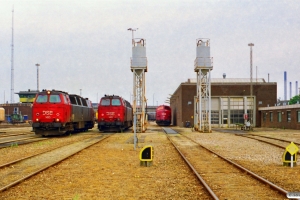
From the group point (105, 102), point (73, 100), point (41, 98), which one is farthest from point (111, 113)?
point (41, 98)

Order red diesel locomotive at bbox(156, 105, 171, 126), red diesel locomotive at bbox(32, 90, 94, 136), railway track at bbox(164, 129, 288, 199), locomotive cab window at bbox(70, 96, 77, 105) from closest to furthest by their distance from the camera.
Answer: railway track at bbox(164, 129, 288, 199) < red diesel locomotive at bbox(32, 90, 94, 136) < locomotive cab window at bbox(70, 96, 77, 105) < red diesel locomotive at bbox(156, 105, 171, 126)

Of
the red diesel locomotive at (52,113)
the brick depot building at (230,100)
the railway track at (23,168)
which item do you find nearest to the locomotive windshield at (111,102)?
the red diesel locomotive at (52,113)

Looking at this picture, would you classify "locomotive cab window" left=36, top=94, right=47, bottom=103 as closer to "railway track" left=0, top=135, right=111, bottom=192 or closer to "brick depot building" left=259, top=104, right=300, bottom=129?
"railway track" left=0, top=135, right=111, bottom=192

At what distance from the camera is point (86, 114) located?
36.9m

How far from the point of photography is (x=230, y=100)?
5847 centimetres

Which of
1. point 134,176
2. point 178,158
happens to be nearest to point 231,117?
point 178,158

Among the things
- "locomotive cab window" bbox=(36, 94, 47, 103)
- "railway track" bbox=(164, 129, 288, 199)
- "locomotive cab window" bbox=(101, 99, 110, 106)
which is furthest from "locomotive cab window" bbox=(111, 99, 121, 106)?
"railway track" bbox=(164, 129, 288, 199)

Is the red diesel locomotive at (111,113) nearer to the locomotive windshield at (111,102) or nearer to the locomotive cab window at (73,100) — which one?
the locomotive windshield at (111,102)

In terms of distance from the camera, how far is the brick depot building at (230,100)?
190ft

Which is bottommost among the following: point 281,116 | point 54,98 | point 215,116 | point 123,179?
point 123,179

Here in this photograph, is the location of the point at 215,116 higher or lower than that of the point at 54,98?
lower

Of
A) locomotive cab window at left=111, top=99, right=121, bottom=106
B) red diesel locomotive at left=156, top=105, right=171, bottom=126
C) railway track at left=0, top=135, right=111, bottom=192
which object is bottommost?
railway track at left=0, top=135, right=111, bottom=192

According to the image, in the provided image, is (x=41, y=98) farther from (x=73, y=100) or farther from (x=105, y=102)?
(x=105, y=102)

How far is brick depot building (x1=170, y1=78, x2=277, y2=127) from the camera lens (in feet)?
190
